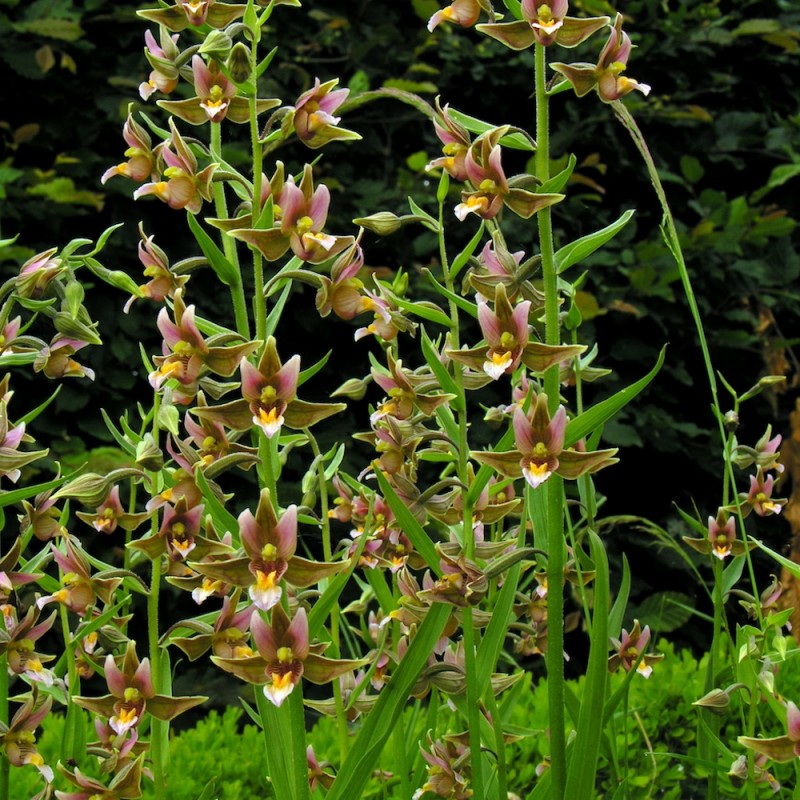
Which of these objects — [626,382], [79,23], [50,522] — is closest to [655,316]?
[626,382]

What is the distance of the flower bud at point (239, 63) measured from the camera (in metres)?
1.43

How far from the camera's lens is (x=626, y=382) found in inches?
173

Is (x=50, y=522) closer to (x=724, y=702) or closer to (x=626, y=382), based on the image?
(x=724, y=702)

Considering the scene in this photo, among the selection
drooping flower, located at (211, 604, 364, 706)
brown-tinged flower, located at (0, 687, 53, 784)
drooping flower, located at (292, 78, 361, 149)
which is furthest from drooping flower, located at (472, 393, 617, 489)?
brown-tinged flower, located at (0, 687, 53, 784)

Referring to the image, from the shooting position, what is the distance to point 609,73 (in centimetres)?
162

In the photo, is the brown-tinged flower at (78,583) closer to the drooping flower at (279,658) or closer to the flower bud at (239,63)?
the drooping flower at (279,658)

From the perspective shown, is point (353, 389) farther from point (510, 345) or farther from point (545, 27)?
point (545, 27)

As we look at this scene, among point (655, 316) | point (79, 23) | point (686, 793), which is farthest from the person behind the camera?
point (655, 316)

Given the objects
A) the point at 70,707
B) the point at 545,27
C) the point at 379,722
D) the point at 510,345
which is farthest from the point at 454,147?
the point at 70,707

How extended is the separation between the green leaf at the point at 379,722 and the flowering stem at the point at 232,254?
0.49 m

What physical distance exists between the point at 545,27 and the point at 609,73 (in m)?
0.13

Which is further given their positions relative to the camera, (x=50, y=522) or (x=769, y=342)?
(x=769, y=342)

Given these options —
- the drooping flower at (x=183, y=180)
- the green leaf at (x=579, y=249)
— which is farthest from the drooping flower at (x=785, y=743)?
the drooping flower at (x=183, y=180)

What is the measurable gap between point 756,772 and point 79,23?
10.4ft
